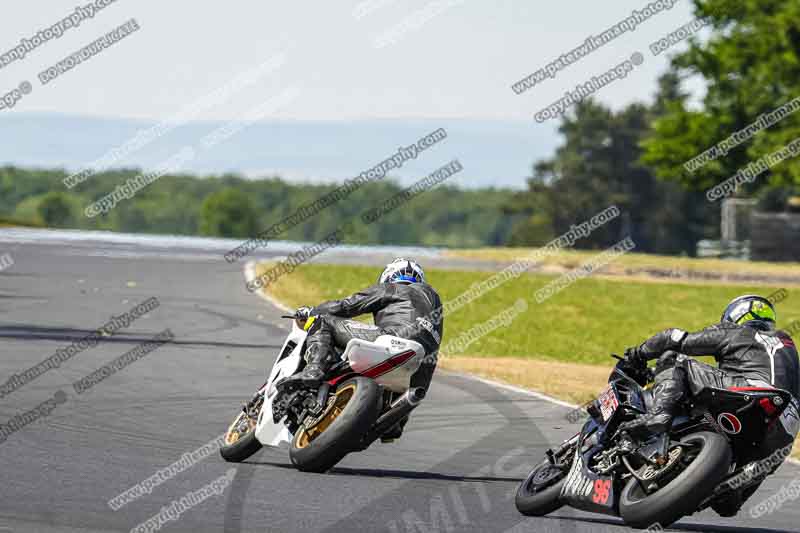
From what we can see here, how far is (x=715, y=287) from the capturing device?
125 feet

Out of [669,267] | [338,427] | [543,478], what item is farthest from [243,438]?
[669,267]

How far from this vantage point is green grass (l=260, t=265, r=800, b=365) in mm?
27344

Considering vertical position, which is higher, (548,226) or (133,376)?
(133,376)

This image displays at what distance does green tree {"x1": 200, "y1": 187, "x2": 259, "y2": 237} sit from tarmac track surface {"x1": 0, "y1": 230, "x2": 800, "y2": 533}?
359ft

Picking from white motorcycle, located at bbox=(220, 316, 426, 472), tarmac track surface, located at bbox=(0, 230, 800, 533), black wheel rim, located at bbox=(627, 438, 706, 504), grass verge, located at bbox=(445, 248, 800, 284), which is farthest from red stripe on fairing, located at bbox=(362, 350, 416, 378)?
grass verge, located at bbox=(445, 248, 800, 284)

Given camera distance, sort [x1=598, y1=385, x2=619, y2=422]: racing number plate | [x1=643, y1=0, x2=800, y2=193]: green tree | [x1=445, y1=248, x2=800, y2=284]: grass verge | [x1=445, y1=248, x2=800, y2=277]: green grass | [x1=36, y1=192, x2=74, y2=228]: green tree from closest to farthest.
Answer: [x1=598, y1=385, x2=619, y2=422]: racing number plate < [x1=445, y1=248, x2=800, y2=284]: grass verge < [x1=445, y1=248, x2=800, y2=277]: green grass < [x1=643, y1=0, x2=800, y2=193]: green tree < [x1=36, y1=192, x2=74, y2=228]: green tree

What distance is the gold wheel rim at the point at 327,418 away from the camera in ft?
33.6

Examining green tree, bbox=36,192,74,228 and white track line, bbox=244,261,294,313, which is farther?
green tree, bbox=36,192,74,228

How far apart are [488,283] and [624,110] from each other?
244 feet

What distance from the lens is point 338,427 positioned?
995 centimetres

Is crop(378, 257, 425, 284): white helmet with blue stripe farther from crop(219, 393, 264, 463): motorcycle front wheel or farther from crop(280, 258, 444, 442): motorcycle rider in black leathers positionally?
crop(219, 393, 264, 463): motorcycle front wheel

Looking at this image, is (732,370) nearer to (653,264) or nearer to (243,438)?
(243,438)

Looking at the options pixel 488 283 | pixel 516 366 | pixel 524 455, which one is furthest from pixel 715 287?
pixel 524 455

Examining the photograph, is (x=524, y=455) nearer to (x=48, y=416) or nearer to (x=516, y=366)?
(x=48, y=416)
